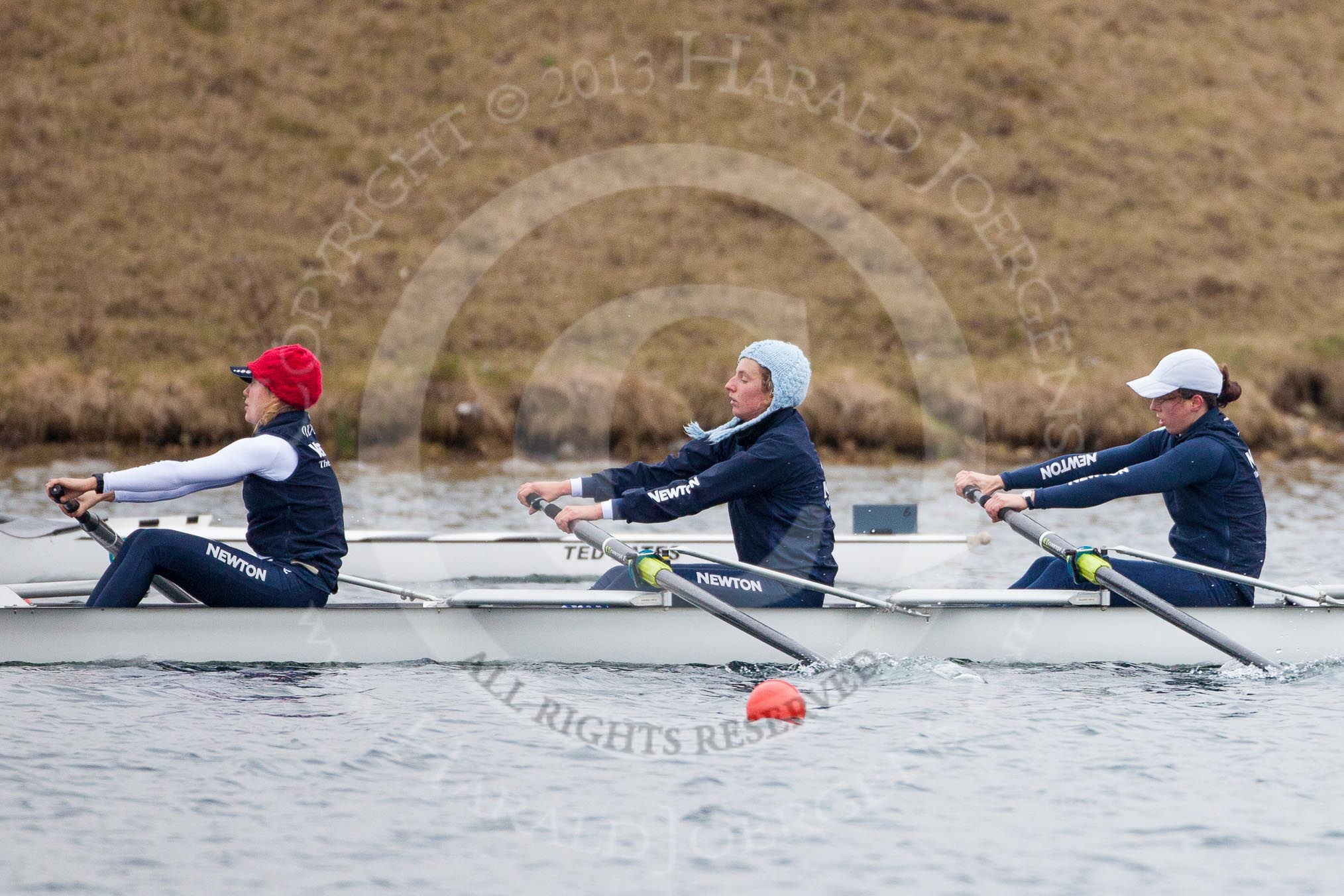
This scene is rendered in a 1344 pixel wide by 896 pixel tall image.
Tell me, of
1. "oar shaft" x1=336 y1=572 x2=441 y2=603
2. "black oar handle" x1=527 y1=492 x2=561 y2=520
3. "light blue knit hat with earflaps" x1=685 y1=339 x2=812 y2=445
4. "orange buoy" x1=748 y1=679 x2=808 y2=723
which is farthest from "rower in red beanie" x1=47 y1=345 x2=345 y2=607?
"orange buoy" x1=748 y1=679 x2=808 y2=723

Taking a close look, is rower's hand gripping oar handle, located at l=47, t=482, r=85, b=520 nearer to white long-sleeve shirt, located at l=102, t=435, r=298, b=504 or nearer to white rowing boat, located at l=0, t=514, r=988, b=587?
white long-sleeve shirt, located at l=102, t=435, r=298, b=504

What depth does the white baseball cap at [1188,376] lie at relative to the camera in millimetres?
8922

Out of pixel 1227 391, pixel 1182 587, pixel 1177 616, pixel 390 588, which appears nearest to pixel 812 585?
pixel 1177 616

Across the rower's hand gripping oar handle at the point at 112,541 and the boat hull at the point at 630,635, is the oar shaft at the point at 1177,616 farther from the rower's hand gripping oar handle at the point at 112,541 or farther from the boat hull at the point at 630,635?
the rower's hand gripping oar handle at the point at 112,541

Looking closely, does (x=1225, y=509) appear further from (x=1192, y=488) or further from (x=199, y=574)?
(x=199, y=574)

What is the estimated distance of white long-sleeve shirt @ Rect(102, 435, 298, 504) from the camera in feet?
27.5

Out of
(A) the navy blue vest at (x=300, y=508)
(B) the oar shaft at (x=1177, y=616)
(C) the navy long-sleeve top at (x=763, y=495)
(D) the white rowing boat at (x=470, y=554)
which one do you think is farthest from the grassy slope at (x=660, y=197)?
(B) the oar shaft at (x=1177, y=616)

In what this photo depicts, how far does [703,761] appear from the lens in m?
7.48

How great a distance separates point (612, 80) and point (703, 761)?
36674mm

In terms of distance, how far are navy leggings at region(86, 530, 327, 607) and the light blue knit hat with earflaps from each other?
8.70 feet

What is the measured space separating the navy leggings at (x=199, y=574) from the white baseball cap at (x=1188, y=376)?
16.6ft

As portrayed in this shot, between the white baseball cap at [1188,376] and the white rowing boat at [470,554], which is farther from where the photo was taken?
the white rowing boat at [470,554]

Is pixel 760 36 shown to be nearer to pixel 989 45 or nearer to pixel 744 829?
pixel 989 45

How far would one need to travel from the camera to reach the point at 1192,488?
30.1 ft
